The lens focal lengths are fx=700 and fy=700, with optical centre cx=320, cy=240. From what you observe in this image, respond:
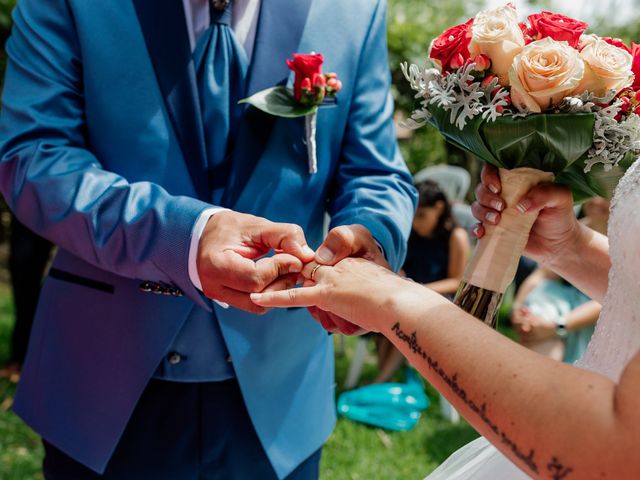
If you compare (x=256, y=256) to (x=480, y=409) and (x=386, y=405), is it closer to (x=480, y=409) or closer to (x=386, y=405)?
(x=480, y=409)

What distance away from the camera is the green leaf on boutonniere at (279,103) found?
188cm

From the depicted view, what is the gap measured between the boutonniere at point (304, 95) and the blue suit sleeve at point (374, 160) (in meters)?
0.16

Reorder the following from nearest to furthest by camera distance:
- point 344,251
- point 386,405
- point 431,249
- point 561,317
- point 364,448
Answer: point 344,251, point 364,448, point 561,317, point 386,405, point 431,249

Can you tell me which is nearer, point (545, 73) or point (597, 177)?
point (545, 73)

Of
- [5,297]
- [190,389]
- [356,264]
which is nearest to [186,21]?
[356,264]

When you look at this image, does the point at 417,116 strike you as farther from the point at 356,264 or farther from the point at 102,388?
the point at 102,388

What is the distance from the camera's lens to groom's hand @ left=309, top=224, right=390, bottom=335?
167 centimetres

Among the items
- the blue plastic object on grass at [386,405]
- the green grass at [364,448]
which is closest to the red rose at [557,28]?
the green grass at [364,448]

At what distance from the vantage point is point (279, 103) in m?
1.92

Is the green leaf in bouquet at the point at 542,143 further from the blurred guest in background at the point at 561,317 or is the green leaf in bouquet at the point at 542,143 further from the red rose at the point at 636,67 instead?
the blurred guest in background at the point at 561,317

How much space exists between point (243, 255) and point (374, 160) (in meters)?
0.61

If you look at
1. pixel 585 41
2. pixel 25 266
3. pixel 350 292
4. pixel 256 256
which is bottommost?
pixel 25 266

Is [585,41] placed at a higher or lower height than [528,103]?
higher

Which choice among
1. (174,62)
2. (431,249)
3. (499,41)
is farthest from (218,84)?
(431,249)
